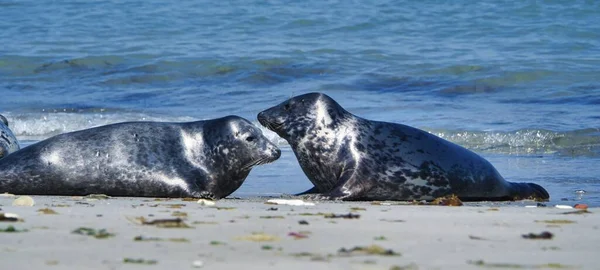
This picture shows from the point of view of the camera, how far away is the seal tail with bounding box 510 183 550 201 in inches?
281

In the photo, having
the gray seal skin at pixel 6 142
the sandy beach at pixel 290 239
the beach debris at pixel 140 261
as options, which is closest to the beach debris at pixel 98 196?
the sandy beach at pixel 290 239

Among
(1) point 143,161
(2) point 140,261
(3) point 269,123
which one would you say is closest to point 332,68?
(3) point 269,123

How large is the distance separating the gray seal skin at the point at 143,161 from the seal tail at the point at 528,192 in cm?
161

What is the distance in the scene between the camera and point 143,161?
7039 millimetres

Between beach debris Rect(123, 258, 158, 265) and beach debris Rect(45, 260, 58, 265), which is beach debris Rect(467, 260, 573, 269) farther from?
beach debris Rect(45, 260, 58, 265)

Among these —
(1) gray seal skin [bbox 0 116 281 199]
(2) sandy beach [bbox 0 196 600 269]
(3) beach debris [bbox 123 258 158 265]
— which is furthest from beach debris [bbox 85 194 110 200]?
(3) beach debris [bbox 123 258 158 265]

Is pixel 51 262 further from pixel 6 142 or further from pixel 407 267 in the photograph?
pixel 6 142

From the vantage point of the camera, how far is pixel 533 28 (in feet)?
67.8

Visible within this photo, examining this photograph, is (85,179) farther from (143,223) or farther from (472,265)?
(472,265)

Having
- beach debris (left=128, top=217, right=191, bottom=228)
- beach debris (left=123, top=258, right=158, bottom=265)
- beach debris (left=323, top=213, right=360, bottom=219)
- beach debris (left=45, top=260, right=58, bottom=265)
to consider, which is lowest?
beach debris (left=323, top=213, right=360, bottom=219)

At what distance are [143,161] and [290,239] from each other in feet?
11.5

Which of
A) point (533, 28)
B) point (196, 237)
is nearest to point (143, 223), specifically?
point (196, 237)

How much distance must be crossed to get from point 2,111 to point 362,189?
9654 millimetres

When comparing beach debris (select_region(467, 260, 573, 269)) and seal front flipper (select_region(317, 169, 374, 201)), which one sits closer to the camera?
beach debris (select_region(467, 260, 573, 269))
